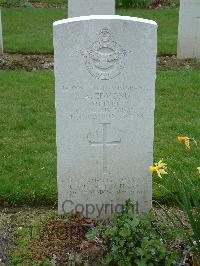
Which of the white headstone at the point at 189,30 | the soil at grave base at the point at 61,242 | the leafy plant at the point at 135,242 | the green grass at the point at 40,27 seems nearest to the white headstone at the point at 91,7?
the green grass at the point at 40,27

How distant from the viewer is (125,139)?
13.7 feet

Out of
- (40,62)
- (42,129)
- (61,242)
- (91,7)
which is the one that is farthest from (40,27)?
(61,242)

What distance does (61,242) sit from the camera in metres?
4.07

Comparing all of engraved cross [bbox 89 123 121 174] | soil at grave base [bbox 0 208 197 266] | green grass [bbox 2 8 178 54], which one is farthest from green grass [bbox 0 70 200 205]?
green grass [bbox 2 8 178 54]

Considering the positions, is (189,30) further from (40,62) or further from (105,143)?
(105,143)

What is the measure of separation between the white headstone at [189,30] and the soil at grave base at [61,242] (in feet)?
18.0

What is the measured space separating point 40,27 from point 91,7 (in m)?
3.20

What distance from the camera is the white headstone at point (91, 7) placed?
949 cm

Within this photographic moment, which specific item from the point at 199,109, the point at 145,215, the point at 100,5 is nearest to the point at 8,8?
the point at 100,5

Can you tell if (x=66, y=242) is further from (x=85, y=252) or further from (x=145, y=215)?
(x=145, y=215)

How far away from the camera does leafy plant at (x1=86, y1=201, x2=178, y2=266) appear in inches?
143

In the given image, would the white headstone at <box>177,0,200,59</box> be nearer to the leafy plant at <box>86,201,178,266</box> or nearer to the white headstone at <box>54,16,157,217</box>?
the white headstone at <box>54,16,157,217</box>

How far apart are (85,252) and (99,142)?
0.86 meters

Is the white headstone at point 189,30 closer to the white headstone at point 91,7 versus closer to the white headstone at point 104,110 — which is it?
the white headstone at point 91,7
